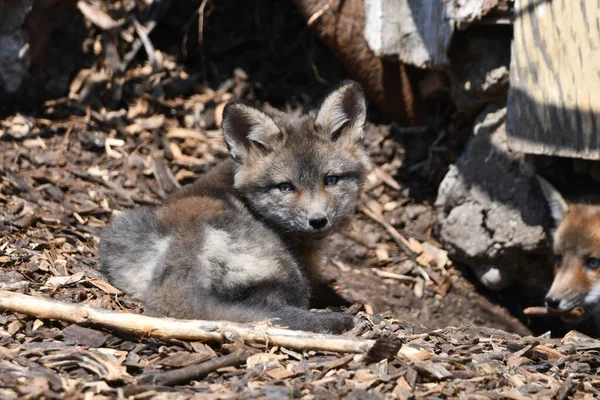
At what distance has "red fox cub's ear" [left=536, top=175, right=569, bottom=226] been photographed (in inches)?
239

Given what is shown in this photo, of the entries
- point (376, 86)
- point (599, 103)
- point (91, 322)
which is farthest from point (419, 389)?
point (376, 86)

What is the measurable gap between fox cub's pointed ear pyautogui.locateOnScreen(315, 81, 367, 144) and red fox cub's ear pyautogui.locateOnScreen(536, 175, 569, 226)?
68.5 inches

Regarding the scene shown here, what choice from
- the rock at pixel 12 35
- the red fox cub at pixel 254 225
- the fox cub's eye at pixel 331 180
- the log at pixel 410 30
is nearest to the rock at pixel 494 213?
the log at pixel 410 30

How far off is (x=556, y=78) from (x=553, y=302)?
74.1 inches

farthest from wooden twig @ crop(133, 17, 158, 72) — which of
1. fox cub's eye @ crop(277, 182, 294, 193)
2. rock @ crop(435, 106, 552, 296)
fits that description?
rock @ crop(435, 106, 552, 296)

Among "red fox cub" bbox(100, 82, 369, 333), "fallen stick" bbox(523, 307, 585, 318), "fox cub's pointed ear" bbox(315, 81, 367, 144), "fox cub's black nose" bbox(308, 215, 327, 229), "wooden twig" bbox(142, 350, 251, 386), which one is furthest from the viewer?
"fallen stick" bbox(523, 307, 585, 318)

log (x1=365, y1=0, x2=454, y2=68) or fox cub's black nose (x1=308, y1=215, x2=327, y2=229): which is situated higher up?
log (x1=365, y1=0, x2=454, y2=68)

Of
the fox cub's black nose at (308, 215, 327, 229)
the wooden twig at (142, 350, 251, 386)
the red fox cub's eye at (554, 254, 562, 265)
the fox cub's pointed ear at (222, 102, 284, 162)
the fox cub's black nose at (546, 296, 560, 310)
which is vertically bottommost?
the fox cub's black nose at (546, 296, 560, 310)

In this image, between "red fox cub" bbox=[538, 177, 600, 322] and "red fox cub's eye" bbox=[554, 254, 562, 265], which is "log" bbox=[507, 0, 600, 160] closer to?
"red fox cub" bbox=[538, 177, 600, 322]

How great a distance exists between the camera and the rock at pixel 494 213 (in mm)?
6352

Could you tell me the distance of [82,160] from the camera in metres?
6.78

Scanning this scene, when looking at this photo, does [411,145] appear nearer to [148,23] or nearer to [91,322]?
[148,23]

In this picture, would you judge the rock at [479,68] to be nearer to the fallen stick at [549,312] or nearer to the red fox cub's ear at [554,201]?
the red fox cub's ear at [554,201]

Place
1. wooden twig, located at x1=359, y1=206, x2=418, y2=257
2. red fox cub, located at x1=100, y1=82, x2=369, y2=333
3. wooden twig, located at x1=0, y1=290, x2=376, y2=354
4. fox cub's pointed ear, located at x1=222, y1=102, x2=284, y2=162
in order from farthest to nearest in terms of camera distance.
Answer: wooden twig, located at x1=359, y1=206, x2=418, y2=257, fox cub's pointed ear, located at x1=222, y1=102, x2=284, y2=162, red fox cub, located at x1=100, y1=82, x2=369, y2=333, wooden twig, located at x1=0, y1=290, x2=376, y2=354
